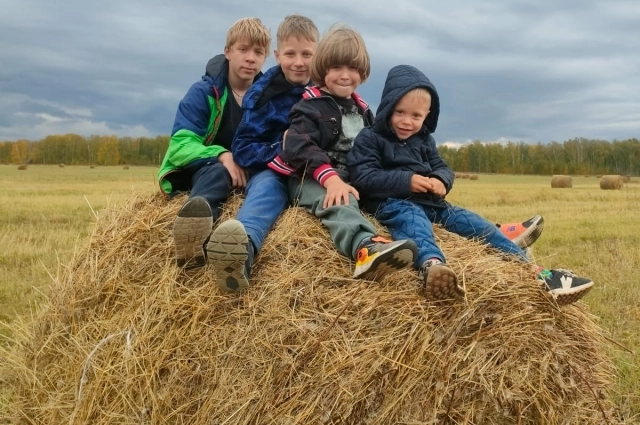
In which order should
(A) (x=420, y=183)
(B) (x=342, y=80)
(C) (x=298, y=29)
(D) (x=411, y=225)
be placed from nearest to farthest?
(D) (x=411, y=225) → (A) (x=420, y=183) → (B) (x=342, y=80) → (C) (x=298, y=29)

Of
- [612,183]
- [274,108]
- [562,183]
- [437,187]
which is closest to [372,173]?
[437,187]

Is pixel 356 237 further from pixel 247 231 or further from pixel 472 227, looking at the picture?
pixel 472 227

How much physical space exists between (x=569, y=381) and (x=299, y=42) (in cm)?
276

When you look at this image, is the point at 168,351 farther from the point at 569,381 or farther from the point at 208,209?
the point at 569,381

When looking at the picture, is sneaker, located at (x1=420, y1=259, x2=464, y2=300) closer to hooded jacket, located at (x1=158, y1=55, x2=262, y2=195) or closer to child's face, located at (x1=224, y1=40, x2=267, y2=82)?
hooded jacket, located at (x1=158, y1=55, x2=262, y2=195)

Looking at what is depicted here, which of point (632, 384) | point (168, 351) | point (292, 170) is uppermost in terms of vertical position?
point (292, 170)

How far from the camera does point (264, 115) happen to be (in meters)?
4.59

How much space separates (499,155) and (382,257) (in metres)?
92.1

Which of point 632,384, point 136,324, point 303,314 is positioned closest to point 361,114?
point 303,314

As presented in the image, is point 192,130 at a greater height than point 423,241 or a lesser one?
greater

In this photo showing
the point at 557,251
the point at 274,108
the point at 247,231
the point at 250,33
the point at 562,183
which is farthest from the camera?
the point at 562,183

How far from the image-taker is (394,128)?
13.5ft

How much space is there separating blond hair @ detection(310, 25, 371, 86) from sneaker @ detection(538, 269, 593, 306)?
1.71m

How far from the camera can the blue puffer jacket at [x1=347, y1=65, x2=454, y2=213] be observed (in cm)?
399
